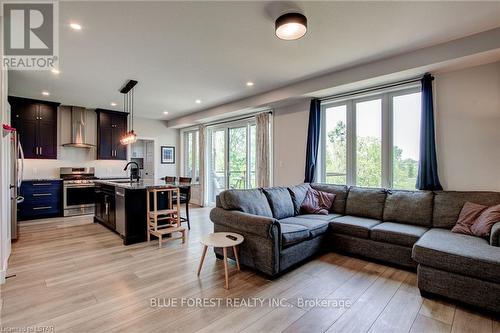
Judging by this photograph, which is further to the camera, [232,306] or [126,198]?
[126,198]

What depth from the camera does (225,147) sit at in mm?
7094

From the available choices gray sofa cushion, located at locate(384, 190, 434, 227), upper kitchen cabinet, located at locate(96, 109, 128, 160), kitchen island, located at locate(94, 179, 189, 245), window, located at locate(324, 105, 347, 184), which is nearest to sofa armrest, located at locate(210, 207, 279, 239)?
kitchen island, located at locate(94, 179, 189, 245)

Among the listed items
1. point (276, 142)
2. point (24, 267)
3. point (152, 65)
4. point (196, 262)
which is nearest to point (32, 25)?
point (152, 65)

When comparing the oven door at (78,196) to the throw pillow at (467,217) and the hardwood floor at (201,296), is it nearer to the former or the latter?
the hardwood floor at (201,296)

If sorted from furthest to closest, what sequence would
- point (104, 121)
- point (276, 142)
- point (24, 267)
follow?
point (104, 121), point (276, 142), point (24, 267)

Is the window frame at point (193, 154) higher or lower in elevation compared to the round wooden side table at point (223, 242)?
higher

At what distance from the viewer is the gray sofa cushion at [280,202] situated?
3.62 m

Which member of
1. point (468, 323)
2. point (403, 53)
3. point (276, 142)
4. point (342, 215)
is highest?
point (403, 53)

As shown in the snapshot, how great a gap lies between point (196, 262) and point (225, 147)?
13.9 feet

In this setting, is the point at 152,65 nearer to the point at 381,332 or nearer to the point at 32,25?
the point at 32,25

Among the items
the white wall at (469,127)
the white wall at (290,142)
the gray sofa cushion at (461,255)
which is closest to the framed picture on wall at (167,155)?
→ the white wall at (290,142)

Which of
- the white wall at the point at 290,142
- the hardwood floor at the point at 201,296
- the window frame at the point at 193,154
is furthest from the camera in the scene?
the window frame at the point at 193,154

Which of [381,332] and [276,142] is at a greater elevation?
[276,142]

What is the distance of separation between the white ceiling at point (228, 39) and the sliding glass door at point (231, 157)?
2024 millimetres
